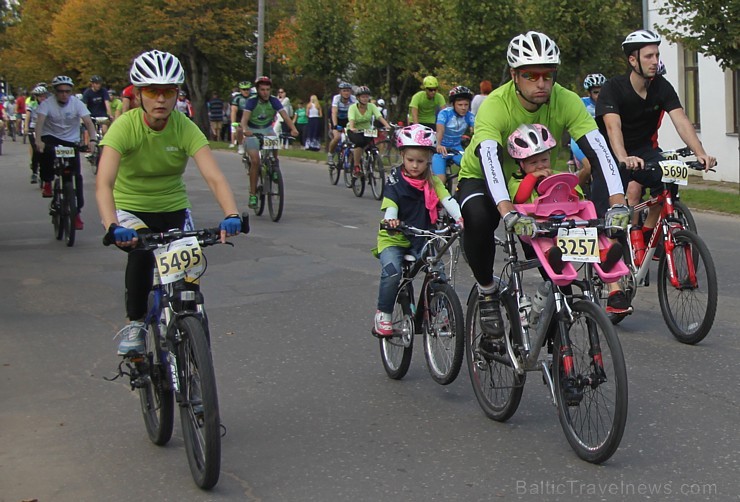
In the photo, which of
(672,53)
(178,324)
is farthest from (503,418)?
(672,53)

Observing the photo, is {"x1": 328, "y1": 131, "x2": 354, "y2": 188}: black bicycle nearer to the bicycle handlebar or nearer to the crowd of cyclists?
the crowd of cyclists

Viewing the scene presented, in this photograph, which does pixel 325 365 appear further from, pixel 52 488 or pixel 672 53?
pixel 672 53

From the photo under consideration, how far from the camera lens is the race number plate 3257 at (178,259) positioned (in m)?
5.48

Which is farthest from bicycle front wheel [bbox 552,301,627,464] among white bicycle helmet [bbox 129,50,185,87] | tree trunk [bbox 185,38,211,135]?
tree trunk [bbox 185,38,211,135]

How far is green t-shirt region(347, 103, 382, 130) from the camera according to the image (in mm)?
19297

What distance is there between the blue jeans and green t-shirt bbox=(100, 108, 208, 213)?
55.4 inches

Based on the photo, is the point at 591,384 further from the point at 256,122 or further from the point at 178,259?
the point at 256,122

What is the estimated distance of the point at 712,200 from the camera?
17328 millimetres

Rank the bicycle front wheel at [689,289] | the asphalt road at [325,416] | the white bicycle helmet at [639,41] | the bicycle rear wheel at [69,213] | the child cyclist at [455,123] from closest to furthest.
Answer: the asphalt road at [325,416]
the bicycle front wheel at [689,289]
the white bicycle helmet at [639,41]
the bicycle rear wheel at [69,213]
the child cyclist at [455,123]

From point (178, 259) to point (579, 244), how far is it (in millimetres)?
1898

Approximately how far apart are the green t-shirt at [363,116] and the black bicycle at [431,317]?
1224 cm

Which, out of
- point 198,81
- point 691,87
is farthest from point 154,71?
point 198,81

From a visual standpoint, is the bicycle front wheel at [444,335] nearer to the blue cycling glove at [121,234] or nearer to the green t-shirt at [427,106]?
the blue cycling glove at [121,234]

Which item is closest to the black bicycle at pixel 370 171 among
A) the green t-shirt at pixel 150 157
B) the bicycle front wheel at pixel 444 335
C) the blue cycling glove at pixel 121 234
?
the bicycle front wheel at pixel 444 335
